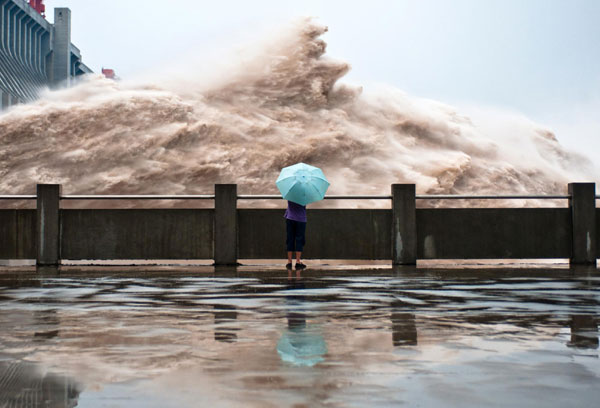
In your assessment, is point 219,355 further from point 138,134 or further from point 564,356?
point 138,134

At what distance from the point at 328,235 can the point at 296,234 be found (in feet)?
4.52

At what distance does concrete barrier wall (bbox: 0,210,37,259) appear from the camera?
1814cm

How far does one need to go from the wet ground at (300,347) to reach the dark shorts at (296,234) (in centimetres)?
530

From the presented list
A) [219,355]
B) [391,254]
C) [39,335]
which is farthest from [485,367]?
[391,254]

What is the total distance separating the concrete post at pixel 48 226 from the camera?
17.8m

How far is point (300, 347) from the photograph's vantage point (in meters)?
5.73

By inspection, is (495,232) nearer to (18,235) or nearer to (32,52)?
(18,235)

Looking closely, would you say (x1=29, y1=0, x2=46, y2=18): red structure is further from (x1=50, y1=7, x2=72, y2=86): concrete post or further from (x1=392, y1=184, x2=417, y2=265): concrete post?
(x1=392, y1=184, x2=417, y2=265): concrete post

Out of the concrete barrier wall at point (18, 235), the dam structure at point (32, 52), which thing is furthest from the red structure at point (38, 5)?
the concrete barrier wall at point (18, 235)

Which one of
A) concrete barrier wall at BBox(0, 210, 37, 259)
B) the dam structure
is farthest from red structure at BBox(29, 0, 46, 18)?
concrete barrier wall at BBox(0, 210, 37, 259)

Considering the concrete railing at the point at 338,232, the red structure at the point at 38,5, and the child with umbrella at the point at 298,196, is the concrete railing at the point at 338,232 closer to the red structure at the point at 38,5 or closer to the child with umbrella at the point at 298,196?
the child with umbrella at the point at 298,196

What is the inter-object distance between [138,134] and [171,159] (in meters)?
3.80

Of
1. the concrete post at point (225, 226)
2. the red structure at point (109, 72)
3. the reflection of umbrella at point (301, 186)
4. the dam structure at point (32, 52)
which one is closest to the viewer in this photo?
the reflection of umbrella at point (301, 186)

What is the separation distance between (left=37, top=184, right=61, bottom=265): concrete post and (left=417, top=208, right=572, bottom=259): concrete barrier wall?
21.8 ft
